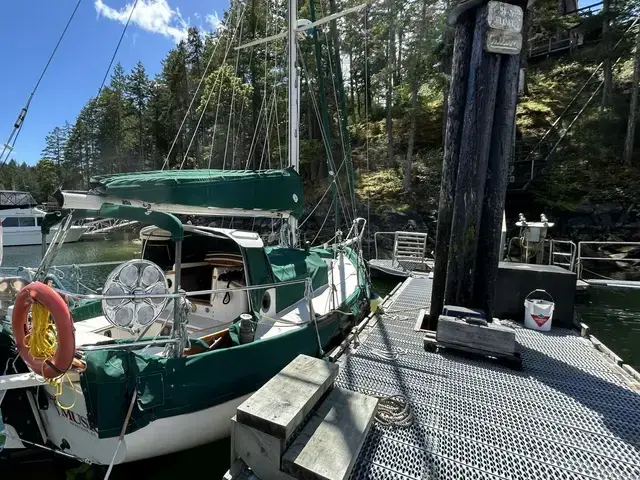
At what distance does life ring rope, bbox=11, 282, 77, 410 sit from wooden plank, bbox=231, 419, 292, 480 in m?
1.57

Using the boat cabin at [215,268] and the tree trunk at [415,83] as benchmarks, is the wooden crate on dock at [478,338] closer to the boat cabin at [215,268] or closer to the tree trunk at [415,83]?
the boat cabin at [215,268]

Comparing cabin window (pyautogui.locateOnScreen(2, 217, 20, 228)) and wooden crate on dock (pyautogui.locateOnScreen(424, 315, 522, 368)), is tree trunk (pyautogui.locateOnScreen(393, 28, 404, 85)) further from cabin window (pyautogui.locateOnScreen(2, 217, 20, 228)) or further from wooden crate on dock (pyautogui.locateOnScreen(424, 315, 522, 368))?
cabin window (pyautogui.locateOnScreen(2, 217, 20, 228))

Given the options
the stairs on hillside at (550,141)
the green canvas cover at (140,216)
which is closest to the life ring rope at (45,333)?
the green canvas cover at (140,216)

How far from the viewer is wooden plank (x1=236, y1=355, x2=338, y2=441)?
2.39 m

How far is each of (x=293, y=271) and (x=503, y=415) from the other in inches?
135

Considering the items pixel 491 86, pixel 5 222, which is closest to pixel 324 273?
pixel 491 86

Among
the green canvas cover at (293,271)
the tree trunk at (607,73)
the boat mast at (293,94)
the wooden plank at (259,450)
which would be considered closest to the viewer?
the wooden plank at (259,450)

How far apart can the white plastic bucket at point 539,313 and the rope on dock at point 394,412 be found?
3.03 m

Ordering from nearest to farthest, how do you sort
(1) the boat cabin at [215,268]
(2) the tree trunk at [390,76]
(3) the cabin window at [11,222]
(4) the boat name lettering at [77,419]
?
(4) the boat name lettering at [77,419], (1) the boat cabin at [215,268], (2) the tree trunk at [390,76], (3) the cabin window at [11,222]

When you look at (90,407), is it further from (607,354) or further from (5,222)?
(5,222)

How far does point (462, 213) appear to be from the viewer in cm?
436

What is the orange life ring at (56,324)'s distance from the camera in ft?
9.04

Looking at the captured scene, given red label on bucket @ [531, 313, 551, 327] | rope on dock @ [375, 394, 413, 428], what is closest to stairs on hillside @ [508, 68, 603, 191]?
red label on bucket @ [531, 313, 551, 327]

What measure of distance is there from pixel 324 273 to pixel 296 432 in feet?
14.0
